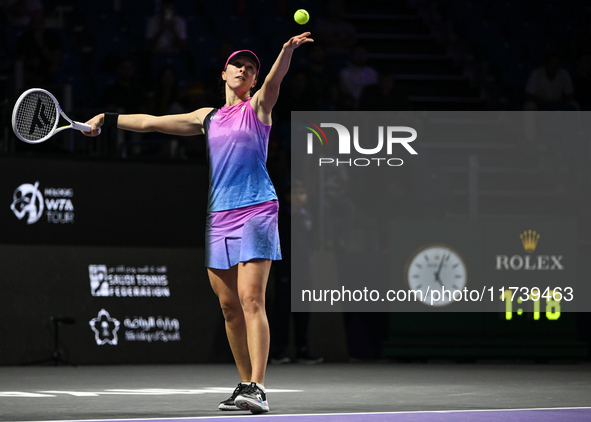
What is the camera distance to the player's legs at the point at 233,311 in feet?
18.4

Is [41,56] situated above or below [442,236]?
above

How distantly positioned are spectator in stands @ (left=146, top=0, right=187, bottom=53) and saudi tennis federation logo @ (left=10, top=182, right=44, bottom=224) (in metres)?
4.24

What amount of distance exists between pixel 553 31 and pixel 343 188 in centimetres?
694

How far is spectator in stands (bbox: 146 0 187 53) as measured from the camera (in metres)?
13.6

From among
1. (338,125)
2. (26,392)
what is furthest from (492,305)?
(26,392)

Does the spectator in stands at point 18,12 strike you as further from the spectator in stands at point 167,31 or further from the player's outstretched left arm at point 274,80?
the player's outstretched left arm at point 274,80

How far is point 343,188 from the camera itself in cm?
1157

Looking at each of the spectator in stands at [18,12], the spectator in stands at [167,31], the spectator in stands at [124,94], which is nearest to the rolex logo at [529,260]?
the spectator in stands at [124,94]

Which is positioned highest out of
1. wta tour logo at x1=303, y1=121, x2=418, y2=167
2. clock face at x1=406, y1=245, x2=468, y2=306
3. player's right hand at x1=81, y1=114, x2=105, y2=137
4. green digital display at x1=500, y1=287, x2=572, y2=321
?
wta tour logo at x1=303, y1=121, x2=418, y2=167

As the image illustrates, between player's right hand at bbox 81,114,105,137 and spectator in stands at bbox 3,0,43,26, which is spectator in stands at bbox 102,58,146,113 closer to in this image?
spectator in stands at bbox 3,0,43,26

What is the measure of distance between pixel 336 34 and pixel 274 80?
10169 millimetres

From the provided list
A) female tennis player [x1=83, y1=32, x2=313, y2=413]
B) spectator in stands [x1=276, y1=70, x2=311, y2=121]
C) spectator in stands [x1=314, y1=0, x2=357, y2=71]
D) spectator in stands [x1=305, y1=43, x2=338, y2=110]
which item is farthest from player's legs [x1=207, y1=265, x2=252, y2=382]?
spectator in stands [x1=314, y1=0, x2=357, y2=71]

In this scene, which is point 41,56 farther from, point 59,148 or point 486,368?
point 486,368

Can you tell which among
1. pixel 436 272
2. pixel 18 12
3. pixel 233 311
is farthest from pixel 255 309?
pixel 18 12
